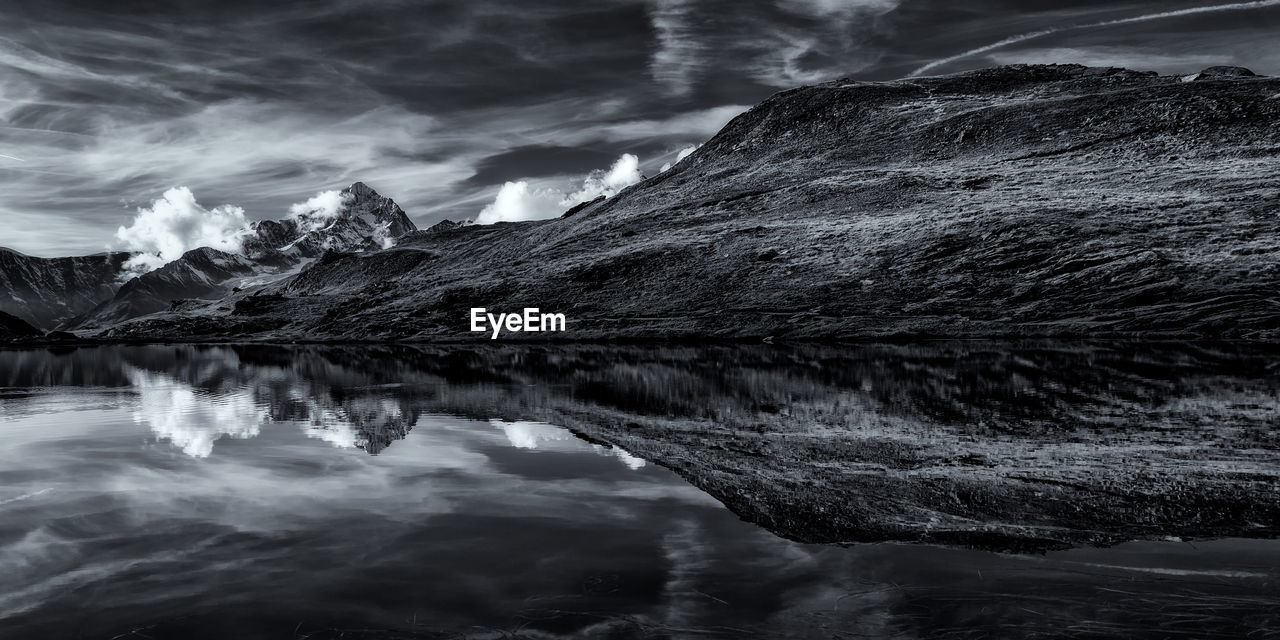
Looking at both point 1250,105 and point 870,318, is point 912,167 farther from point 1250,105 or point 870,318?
point 870,318

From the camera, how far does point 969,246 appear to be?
124 metres

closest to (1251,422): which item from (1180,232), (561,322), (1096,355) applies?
(1096,355)

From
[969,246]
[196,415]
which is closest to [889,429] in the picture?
[196,415]

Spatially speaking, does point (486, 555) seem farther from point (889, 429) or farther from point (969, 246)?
point (969, 246)

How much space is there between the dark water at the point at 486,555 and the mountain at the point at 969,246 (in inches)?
3108

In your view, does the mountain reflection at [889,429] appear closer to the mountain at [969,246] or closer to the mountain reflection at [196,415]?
the mountain reflection at [196,415]

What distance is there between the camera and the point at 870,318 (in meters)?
109

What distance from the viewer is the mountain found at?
9912cm

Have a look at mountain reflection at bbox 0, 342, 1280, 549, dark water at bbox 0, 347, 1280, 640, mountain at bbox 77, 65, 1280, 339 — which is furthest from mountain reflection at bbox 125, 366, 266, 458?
mountain at bbox 77, 65, 1280, 339

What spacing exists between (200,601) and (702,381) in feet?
117

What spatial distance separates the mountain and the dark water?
78950 millimetres

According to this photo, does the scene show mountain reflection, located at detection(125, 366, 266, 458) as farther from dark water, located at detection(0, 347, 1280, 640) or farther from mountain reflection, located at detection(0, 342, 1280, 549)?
dark water, located at detection(0, 347, 1280, 640)

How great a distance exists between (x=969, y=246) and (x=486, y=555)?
126 meters

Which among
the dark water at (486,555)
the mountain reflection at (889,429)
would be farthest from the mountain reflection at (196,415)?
the dark water at (486,555)
